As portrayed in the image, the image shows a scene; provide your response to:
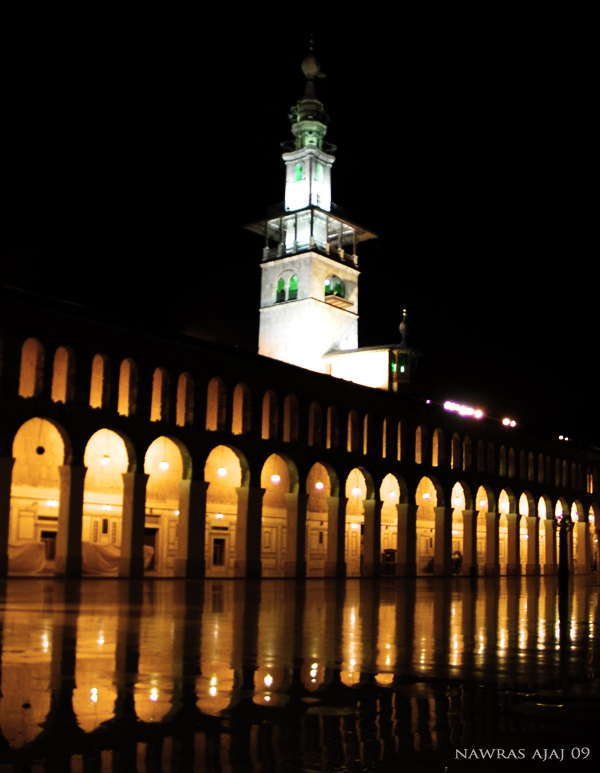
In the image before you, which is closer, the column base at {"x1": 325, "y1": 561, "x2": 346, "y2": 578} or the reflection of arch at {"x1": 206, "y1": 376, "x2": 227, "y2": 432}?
the reflection of arch at {"x1": 206, "y1": 376, "x2": 227, "y2": 432}

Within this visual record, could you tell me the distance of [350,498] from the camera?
50.6m

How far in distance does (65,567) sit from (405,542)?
21173 mm

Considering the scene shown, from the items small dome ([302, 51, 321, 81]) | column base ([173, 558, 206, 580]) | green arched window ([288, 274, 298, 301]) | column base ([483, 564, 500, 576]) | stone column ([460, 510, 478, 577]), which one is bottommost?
column base ([483, 564, 500, 576])

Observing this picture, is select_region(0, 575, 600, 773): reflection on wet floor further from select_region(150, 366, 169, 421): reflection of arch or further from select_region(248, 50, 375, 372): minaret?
select_region(248, 50, 375, 372): minaret

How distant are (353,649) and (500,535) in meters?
52.8

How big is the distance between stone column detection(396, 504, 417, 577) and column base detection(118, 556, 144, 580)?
17621 millimetres

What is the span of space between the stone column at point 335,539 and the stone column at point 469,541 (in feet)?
38.7

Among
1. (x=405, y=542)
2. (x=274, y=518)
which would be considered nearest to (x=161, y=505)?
(x=274, y=518)

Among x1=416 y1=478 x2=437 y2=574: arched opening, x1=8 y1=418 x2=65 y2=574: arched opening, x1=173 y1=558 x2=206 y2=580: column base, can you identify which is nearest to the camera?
x1=8 y1=418 x2=65 y2=574: arched opening

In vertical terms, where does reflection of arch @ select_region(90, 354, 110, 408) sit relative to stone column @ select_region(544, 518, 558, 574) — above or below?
above

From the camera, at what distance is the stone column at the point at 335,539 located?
4356 cm

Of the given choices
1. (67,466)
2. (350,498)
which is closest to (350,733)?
(67,466)

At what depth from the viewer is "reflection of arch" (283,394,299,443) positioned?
136ft

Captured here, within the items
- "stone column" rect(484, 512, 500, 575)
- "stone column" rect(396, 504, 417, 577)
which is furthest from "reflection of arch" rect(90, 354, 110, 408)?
"stone column" rect(484, 512, 500, 575)
